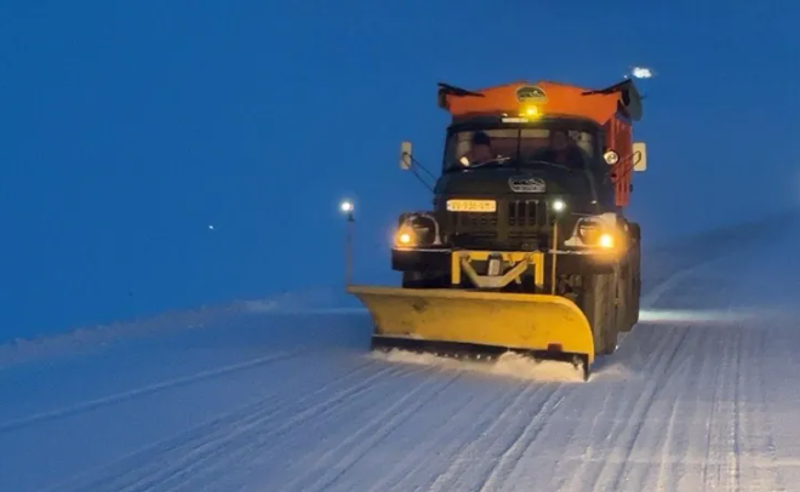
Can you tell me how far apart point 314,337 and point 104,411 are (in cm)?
461

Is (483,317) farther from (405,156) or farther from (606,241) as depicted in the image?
(405,156)

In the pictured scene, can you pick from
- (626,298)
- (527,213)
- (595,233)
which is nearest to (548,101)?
(527,213)

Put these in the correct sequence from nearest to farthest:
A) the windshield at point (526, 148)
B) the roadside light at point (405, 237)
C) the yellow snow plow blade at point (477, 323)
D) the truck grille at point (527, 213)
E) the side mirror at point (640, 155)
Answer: the yellow snow plow blade at point (477, 323), the truck grille at point (527, 213), the roadside light at point (405, 237), the windshield at point (526, 148), the side mirror at point (640, 155)

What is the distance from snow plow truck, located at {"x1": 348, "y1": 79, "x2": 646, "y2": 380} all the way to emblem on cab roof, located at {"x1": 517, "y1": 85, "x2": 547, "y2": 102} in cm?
1

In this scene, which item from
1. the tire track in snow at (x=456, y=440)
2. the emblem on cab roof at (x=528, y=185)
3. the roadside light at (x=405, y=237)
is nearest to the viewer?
the tire track in snow at (x=456, y=440)

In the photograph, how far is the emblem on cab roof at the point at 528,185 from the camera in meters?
10.9

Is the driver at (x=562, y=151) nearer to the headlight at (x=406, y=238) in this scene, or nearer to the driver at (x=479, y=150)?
the driver at (x=479, y=150)

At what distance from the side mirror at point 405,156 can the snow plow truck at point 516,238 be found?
0.6 inches

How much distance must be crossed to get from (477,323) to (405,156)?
9.81 feet

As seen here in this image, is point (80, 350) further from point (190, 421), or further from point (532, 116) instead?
point (532, 116)

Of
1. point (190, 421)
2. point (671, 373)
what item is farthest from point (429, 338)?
point (190, 421)

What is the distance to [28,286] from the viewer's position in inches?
1446

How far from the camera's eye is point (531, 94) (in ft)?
39.3

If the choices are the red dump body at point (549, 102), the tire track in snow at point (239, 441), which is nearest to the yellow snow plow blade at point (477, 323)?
the tire track in snow at point (239, 441)
